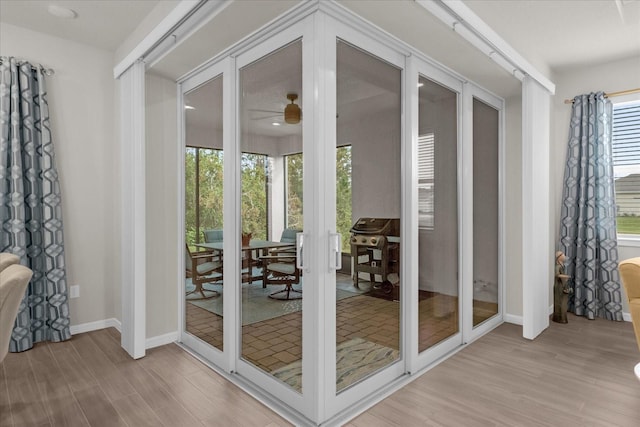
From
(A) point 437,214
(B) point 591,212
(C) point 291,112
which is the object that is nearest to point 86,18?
(C) point 291,112

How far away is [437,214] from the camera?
9.57ft

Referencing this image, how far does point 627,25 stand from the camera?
2.95m

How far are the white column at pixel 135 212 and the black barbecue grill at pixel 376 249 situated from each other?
1752mm

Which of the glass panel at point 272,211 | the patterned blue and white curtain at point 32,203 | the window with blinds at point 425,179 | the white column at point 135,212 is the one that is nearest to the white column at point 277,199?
the glass panel at point 272,211

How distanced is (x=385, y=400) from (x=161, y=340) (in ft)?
6.44

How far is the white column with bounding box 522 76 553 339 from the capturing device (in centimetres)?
327

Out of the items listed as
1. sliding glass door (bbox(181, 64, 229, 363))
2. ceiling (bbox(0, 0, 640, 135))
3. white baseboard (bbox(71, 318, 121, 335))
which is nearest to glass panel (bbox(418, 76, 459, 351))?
ceiling (bbox(0, 0, 640, 135))

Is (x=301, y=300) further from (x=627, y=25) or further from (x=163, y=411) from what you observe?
(x=627, y=25)

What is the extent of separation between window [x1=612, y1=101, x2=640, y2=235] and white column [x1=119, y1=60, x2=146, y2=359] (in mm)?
4647

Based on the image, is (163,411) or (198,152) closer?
(163,411)

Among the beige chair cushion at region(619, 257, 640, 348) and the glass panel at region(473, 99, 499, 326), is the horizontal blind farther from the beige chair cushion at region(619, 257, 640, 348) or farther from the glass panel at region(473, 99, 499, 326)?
the beige chair cushion at region(619, 257, 640, 348)

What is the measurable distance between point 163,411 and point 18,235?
2.02 metres

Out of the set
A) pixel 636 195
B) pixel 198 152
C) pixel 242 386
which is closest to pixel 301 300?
pixel 242 386

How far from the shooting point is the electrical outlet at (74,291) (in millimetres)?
3364
